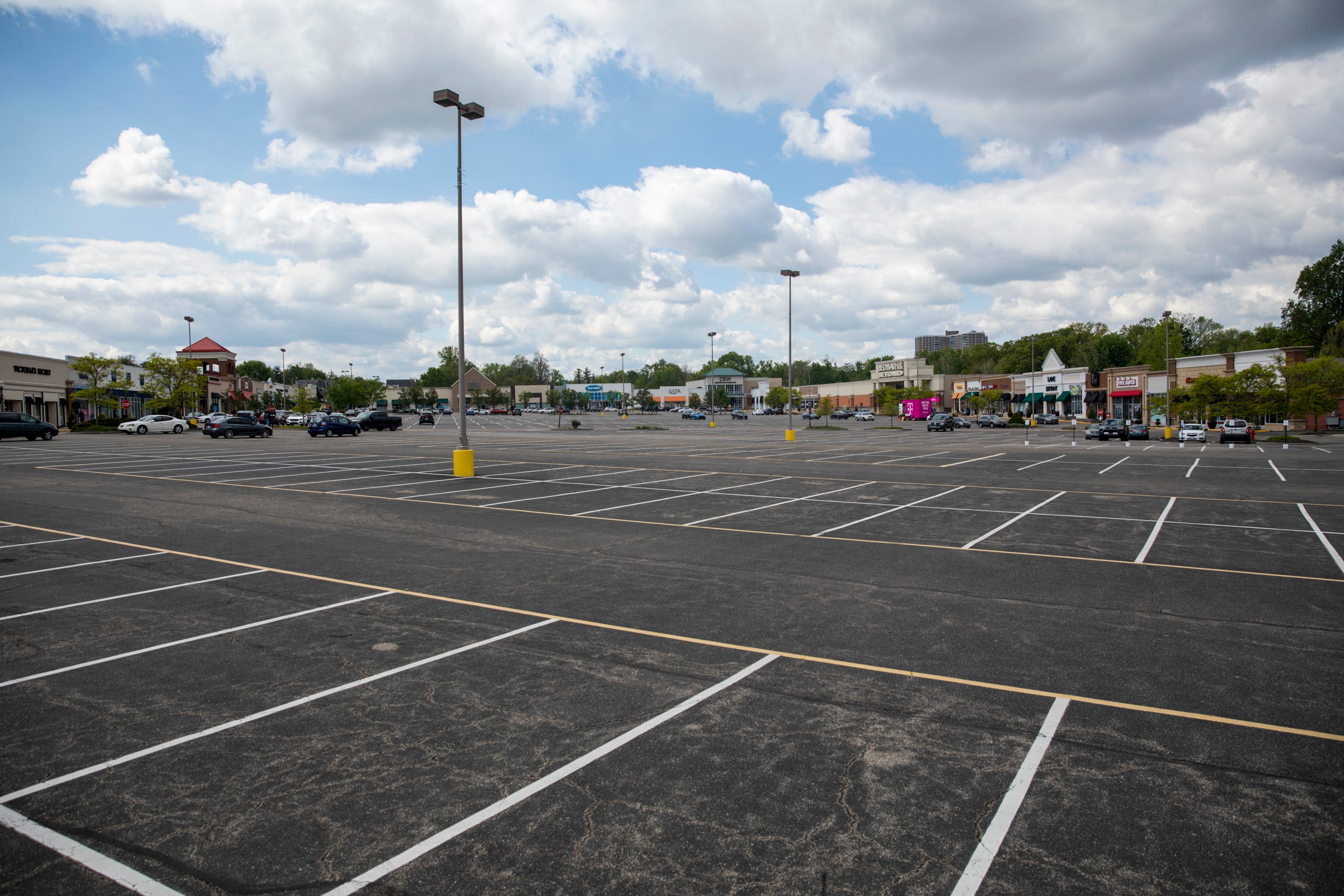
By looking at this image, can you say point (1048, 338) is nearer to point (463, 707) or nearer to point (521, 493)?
point (521, 493)

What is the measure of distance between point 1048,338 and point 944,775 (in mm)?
145083

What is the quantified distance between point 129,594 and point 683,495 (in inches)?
433

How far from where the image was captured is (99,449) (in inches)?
1325

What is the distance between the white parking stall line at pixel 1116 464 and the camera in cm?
2351

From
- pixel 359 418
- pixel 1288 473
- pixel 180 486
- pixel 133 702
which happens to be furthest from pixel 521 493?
pixel 359 418

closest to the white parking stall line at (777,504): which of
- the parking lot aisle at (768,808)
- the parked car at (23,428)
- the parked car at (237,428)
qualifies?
the parking lot aisle at (768,808)

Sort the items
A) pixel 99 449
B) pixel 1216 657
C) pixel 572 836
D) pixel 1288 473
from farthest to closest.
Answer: pixel 99 449 → pixel 1288 473 → pixel 1216 657 → pixel 572 836

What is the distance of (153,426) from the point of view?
52500 mm

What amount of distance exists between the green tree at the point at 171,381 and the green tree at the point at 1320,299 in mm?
118372

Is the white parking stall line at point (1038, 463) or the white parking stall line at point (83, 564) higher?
the white parking stall line at point (83, 564)

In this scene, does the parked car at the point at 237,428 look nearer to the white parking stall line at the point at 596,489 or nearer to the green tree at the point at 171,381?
the green tree at the point at 171,381

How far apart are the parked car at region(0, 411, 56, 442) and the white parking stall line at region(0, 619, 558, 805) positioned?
48901mm

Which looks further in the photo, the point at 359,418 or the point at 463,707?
the point at 359,418

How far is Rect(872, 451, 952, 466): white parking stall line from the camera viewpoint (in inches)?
1077
